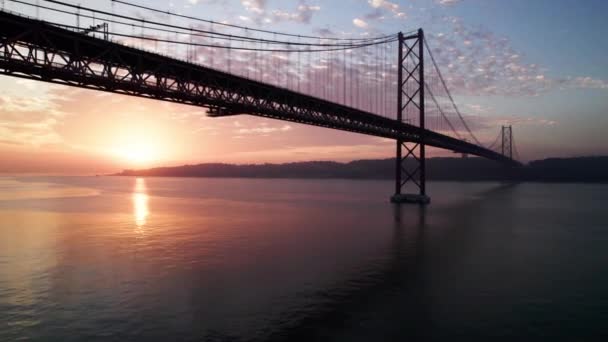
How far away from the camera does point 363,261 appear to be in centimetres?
2236

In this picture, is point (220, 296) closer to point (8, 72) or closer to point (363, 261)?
point (363, 261)

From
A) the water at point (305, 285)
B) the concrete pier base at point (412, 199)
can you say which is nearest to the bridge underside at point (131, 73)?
the water at point (305, 285)

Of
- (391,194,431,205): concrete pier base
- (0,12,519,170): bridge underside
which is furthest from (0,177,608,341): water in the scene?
(391,194,431,205): concrete pier base

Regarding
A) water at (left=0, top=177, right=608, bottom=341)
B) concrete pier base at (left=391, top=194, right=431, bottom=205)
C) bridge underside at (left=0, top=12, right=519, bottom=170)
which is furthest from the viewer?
concrete pier base at (left=391, top=194, right=431, bottom=205)

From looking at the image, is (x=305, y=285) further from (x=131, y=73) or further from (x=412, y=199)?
(x=412, y=199)

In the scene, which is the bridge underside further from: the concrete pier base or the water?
the concrete pier base

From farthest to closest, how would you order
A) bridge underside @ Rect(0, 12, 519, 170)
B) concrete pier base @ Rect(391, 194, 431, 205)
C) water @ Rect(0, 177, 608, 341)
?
concrete pier base @ Rect(391, 194, 431, 205)
bridge underside @ Rect(0, 12, 519, 170)
water @ Rect(0, 177, 608, 341)

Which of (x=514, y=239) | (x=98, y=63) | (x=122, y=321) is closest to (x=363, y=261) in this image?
(x=122, y=321)

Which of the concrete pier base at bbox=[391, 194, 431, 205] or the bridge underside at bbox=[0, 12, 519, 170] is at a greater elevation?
the bridge underside at bbox=[0, 12, 519, 170]

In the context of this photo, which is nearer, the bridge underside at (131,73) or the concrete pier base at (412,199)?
the bridge underside at (131,73)

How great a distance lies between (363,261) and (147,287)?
11.4m

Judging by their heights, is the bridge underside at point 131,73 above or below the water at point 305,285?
above

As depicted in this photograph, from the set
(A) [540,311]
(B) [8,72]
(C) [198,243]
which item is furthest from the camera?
(C) [198,243]

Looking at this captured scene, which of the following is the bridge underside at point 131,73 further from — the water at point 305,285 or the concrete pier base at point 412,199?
the concrete pier base at point 412,199
